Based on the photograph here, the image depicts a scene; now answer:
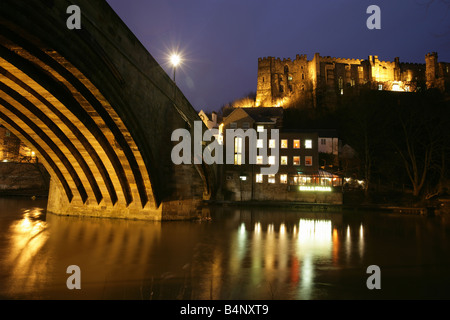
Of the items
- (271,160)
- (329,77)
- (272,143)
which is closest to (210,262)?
(271,160)

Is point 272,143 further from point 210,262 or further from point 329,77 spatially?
point 329,77

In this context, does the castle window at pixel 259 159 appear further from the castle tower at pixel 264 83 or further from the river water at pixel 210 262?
the castle tower at pixel 264 83

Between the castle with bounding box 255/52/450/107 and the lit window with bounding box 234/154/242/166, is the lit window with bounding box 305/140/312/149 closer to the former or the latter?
the lit window with bounding box 234/154/242/166

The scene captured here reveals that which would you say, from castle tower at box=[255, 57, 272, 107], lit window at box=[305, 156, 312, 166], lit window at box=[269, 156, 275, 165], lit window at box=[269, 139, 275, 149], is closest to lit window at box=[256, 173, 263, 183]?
lit window at box=[269, 156, 275, 165]

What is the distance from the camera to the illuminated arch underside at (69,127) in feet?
36.1

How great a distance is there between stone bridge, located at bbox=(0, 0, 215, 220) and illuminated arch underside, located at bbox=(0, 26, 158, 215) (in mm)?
52

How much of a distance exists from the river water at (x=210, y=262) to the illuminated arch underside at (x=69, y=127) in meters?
2.69

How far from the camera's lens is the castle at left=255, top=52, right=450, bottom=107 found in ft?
259

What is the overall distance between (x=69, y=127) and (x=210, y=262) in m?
10.6

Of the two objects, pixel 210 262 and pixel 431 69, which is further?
pixel 431 69

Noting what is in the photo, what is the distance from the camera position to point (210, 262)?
34.9 feet

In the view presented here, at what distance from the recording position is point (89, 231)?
52.9 ft

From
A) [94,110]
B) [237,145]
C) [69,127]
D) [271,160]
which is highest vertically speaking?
[237,145]

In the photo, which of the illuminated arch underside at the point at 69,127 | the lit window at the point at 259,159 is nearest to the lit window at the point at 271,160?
the lit window at the point at 259,159
